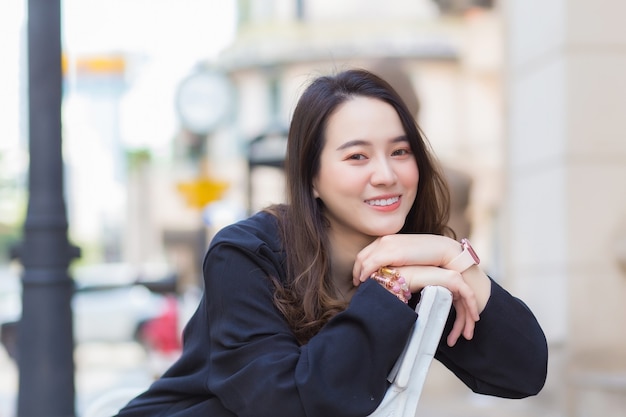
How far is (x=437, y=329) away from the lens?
73.0 inches

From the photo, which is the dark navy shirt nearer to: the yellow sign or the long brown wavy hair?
the long brown wavy hair

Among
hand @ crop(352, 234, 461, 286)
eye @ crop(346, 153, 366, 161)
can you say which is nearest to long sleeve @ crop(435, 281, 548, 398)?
hand @ crop(352, 234, 461, 286)

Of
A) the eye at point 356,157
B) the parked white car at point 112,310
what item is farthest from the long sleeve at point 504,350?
the parked white car at point 112,310

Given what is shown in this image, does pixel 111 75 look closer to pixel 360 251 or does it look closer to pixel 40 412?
pixel 40 412

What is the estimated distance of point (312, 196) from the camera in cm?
208

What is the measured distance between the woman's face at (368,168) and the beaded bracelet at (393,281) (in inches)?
4.5

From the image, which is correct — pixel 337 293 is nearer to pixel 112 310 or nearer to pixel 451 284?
pixel 451 284

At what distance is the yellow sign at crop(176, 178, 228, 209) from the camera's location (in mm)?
14258

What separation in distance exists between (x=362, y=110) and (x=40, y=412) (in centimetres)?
390

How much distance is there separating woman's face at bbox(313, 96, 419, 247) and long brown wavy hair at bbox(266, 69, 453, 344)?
25 mm

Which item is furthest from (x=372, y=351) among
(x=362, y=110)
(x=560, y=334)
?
(x=560, y=334)

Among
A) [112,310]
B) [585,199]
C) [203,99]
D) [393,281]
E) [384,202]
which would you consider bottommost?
[112,310]

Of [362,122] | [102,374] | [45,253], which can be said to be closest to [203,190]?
[102,374]

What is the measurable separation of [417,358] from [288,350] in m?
0.24
